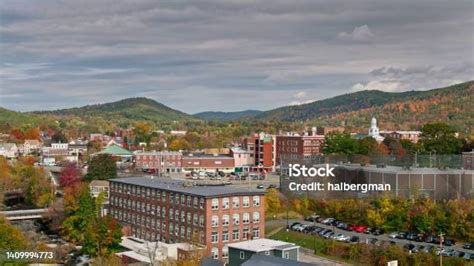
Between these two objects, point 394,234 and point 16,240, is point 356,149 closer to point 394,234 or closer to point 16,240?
point 394,234

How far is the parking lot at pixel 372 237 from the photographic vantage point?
85.7 feet

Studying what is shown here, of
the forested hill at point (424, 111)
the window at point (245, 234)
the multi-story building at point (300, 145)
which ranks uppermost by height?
the forested hill at point (424, 111)

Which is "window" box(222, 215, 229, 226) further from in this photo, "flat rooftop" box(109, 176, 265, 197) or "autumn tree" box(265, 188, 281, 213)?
"autumn tree" box(265, 188, 281, 213)

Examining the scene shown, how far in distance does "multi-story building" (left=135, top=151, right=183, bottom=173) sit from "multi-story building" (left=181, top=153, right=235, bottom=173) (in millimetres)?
716

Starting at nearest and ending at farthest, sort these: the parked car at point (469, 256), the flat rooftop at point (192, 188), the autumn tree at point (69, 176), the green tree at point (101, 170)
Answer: the parked car at point (469, 256) → the flat rooftop at point (192, 188) → the green tree at point (101, 170) → the autumn tree at point (69, 176)

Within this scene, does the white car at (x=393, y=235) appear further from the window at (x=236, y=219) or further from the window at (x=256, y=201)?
the window at (x=236, y=219)

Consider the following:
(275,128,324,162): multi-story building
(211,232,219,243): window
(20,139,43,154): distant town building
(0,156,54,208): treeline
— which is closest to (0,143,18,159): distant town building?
(20,139,43,154): distant town building

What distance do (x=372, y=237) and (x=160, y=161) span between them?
113ft

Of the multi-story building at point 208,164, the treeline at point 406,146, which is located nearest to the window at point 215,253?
the treeline at point 406,146

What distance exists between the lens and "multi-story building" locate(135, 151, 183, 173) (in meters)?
61.0

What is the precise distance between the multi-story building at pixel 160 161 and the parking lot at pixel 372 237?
91.9 feet

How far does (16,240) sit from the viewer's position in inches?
1039

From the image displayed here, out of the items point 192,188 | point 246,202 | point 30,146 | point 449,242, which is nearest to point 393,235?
point 449,242

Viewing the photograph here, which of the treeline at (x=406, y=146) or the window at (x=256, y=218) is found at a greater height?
the treeline at (x=406, y=146)
